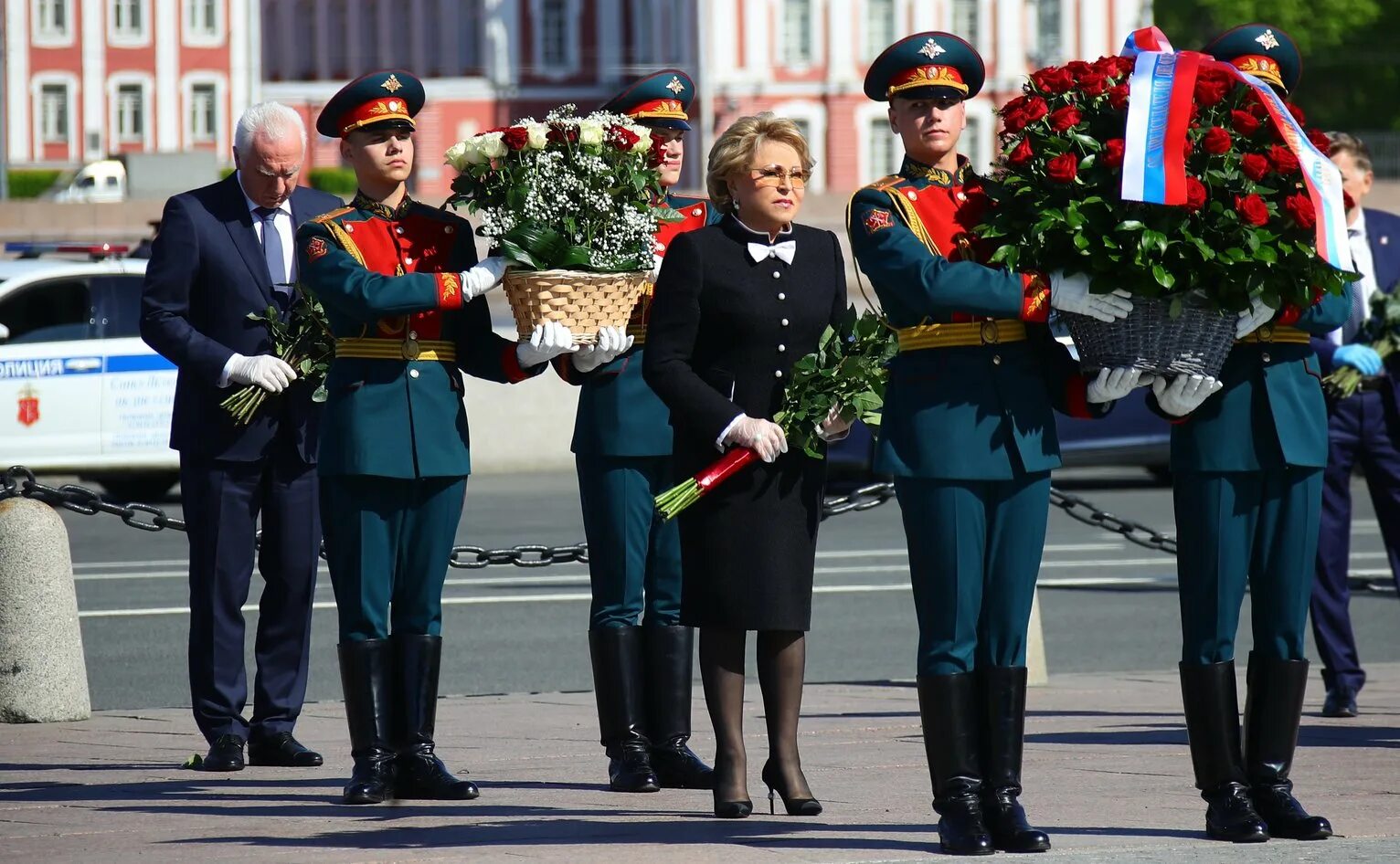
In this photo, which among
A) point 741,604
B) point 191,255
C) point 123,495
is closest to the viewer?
point 741,604

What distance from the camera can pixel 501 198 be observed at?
680 cm

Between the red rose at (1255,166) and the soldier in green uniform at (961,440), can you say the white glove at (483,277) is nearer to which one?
the soldier in green uniform at (961,440)

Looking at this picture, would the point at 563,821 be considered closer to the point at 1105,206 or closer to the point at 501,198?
the point at 501,198

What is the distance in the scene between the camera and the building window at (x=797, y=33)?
3108 inches

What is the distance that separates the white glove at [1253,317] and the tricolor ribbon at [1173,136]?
19cm

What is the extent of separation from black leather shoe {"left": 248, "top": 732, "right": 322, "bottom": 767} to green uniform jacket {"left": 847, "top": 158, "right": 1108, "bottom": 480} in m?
2.56

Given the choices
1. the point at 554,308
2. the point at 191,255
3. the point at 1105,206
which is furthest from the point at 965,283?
the point at 191,255

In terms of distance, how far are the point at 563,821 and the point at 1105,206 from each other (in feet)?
7.40

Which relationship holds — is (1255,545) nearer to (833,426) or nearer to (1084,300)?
(1084,300)

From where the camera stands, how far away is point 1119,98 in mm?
6062

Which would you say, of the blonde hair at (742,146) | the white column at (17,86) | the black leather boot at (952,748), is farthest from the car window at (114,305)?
the white column at (17,86)

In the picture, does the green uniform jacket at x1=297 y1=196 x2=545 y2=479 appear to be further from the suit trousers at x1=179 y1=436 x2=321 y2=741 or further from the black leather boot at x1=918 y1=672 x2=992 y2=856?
the black leather boot at x1=918 y1=672 x2=992 y2=856

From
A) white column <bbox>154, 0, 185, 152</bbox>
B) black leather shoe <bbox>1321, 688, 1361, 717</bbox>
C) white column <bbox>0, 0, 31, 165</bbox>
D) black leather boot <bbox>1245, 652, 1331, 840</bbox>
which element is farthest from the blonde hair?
white column <bbox>154, 0, 185, 152</bbox>

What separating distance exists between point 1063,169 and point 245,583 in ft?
11.2
